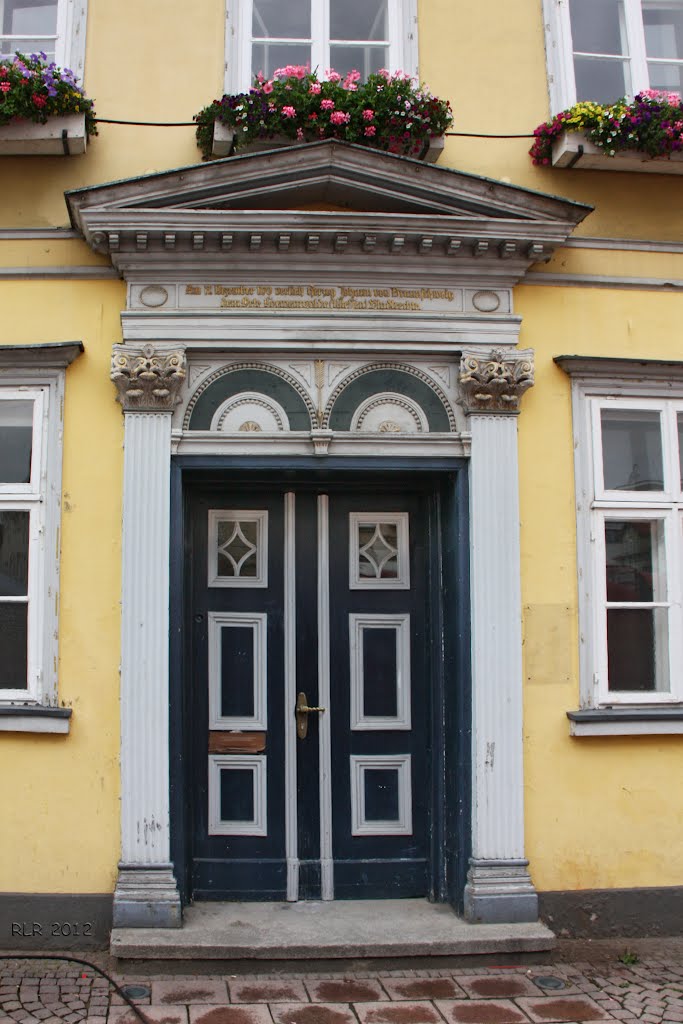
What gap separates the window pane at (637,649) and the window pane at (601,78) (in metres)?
3.48

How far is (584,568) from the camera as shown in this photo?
243 inches

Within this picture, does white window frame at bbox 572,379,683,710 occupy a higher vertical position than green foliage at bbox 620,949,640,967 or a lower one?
higher

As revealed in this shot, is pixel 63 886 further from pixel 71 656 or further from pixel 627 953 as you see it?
pixel 627 953

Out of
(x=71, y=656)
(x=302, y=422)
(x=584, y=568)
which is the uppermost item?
(x=302, y=422)

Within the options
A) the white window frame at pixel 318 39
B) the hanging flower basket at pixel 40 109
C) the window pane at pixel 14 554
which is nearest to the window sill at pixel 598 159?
the white window frame at pixel 318 39

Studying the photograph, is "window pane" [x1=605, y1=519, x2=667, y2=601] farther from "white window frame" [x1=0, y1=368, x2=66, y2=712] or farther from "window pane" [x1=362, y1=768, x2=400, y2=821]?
"white window frame" [x1=0, y1=368, x2=66, y2=712]

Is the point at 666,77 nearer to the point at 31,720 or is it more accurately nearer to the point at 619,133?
the point at 619,133

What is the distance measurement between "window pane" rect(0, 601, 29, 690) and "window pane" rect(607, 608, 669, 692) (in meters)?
3.64

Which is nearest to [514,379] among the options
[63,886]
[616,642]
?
[616,642]

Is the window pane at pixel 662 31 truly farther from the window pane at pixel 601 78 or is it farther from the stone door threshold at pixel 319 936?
→ the stone door threshold at pixel 319 936

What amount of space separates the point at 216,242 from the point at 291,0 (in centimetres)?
201

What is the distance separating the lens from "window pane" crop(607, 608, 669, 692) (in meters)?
6.21

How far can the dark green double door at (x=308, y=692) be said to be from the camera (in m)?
6.21

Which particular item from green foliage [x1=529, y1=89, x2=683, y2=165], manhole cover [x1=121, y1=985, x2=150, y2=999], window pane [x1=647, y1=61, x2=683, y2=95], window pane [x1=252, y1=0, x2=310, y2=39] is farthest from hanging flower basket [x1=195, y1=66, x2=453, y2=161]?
manhole cover [x1=121, y1=985, x2=150, y2=999]
